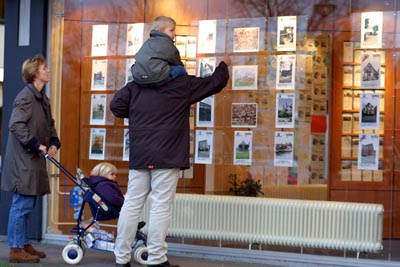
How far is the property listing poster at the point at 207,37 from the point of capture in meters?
8.70

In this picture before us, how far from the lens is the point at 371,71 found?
8.06 meters

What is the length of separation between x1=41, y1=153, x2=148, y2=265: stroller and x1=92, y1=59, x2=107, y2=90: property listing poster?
1.71 m

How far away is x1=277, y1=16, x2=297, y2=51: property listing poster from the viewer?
27.6 ft

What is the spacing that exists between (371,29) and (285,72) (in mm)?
938

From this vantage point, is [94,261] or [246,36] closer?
[94,261]

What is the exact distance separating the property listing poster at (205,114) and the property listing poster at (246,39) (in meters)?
0.60

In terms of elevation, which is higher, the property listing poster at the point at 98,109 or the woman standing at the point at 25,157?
the property listing poster at the point at 98,109

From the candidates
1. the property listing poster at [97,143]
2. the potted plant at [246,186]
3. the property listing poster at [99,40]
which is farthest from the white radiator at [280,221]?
the property listing poster at [99,40]

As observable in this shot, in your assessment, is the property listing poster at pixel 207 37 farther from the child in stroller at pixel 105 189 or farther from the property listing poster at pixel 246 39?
the child in stroller at pixel 105 189

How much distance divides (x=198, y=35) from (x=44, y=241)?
2756mm

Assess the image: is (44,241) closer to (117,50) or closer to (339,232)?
(117,50)

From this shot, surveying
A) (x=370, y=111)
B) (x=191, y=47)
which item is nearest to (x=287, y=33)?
(x=191, y=47)

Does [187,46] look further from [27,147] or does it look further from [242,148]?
[27,147]

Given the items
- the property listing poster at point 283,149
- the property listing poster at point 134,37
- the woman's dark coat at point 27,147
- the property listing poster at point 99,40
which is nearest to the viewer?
the woman's dark coat at point 27,147
